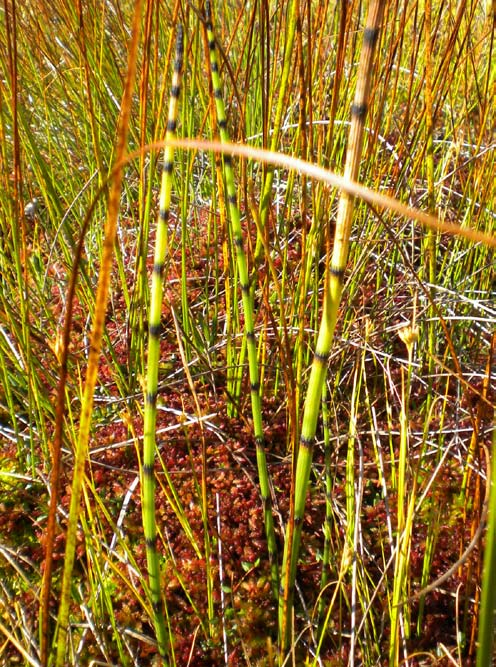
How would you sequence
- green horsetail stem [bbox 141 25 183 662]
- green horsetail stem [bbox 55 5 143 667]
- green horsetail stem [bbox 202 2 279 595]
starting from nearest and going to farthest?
green horsetail stem [bbox 55 5 143 667]
green horsetail stem [bbox 141 25 183 662]
green horsetail stem [bbox 202 2 279 595]

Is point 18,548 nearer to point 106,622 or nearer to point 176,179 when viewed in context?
point 106,622

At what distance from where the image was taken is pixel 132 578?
0.98m

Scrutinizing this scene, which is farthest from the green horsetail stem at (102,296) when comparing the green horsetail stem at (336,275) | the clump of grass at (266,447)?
the green horsetail stem at (336,275)

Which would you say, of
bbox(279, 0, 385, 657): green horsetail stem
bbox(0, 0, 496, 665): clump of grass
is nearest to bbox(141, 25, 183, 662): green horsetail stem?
bbox(0, 0, 496, 665): clump of grass

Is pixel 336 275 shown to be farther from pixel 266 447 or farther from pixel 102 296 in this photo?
pixel 266 447

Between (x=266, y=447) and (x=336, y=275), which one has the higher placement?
(x=336, y=275)

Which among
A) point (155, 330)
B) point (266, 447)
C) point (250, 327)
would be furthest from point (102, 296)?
point (266, 447)

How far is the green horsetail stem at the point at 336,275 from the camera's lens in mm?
471

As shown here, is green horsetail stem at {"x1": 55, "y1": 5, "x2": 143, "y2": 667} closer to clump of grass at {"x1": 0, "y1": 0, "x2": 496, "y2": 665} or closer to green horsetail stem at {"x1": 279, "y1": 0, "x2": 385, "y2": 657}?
clump of grass at {"x1": 0, "y1": 0, "x2": 496, "y2": 665}

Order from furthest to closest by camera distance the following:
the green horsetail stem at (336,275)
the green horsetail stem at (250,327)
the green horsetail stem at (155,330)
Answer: the green horsetail stem at (250,327) < the green horsetail stem at (155,330) < the green horsetail stem at (336,275)

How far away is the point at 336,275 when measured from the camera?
54 centimetres

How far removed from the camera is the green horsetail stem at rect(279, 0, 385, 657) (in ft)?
1.54

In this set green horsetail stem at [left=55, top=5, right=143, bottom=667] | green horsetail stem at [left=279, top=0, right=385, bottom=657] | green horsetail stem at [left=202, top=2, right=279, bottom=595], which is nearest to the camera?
green horsetail stem at [left=55, top=5, right=143, bottom=667]

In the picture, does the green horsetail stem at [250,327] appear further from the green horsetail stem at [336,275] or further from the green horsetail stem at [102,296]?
the green horsetail stem at [102,296]
